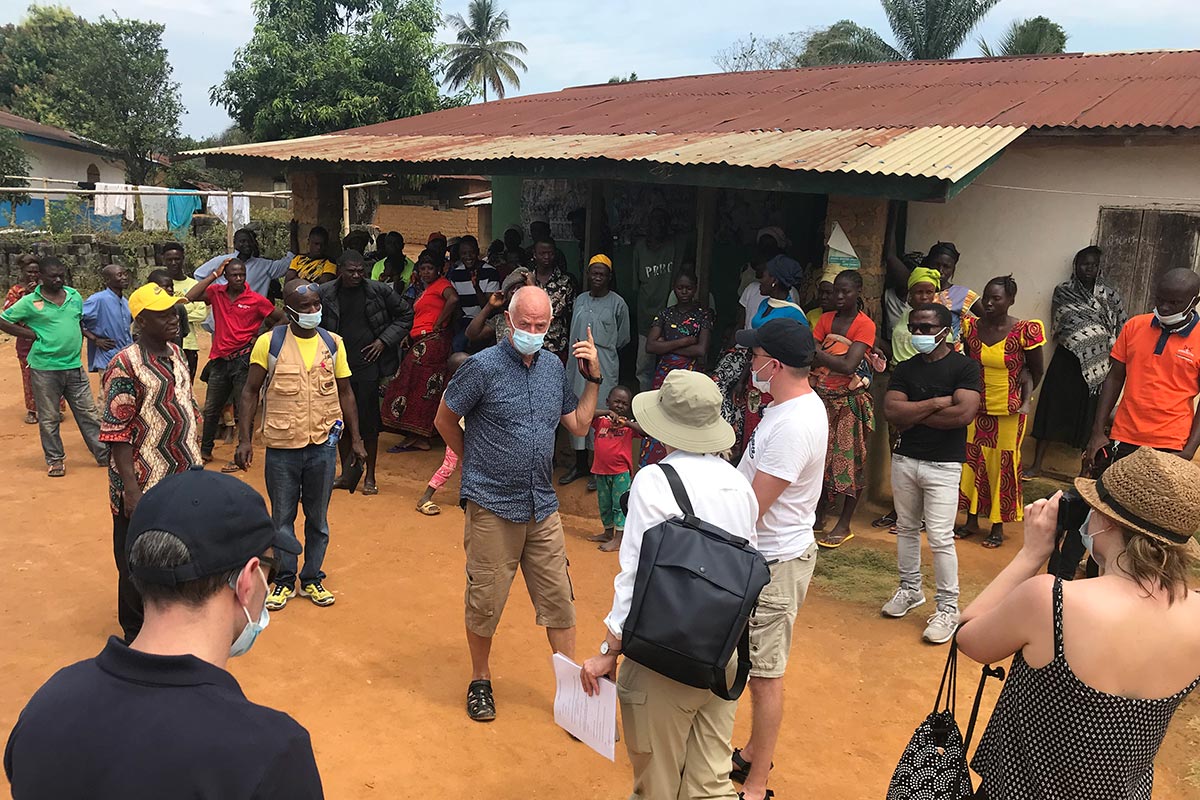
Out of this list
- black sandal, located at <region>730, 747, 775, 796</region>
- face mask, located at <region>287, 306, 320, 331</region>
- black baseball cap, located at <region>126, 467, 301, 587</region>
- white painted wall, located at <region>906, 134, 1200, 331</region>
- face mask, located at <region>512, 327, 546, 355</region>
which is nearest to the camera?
black baseball cap, located at <region>126, 467, 301, 587</region>

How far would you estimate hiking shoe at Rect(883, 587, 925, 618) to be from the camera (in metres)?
5.16

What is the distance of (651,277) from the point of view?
27.0ft

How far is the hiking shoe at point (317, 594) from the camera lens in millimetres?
5137

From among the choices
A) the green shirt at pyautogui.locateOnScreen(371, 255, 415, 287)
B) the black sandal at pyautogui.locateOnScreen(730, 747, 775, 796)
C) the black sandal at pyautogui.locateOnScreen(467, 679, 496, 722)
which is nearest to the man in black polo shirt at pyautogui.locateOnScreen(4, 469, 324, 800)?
the black sandal at pyautogui.locateOnScreen(730, 747, 775, 796)

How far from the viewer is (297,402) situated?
4.83 meters

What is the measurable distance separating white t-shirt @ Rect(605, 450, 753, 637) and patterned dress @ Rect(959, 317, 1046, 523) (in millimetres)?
3693

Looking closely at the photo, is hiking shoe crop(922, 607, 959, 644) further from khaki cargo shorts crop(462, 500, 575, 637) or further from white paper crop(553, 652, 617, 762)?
white paper crop(553, 652, 617, 762)

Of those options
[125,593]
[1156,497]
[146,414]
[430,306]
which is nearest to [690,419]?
[1156,497]

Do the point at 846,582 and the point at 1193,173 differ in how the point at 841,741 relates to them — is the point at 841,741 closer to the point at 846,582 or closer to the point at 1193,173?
the point at 846,582

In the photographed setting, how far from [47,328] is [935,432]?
6991mm

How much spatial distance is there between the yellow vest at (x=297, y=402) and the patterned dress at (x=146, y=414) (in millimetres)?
590

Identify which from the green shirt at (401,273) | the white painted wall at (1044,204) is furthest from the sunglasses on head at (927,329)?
the green shirt at (401,273)

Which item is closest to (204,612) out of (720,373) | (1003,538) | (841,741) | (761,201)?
(841,741)

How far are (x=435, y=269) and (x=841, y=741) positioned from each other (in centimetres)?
569
